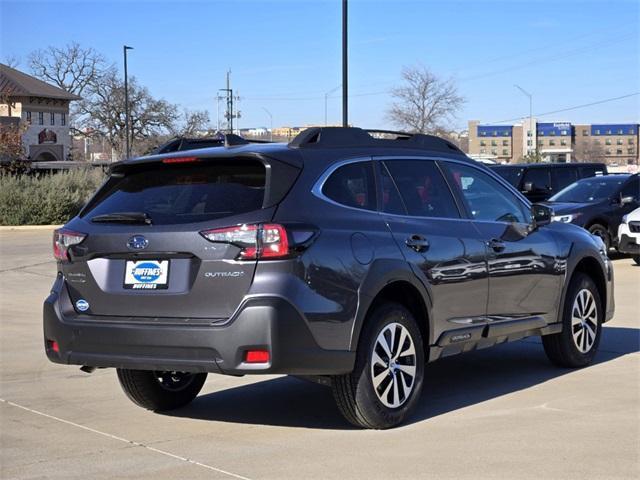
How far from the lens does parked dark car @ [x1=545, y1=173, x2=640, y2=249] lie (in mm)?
19016

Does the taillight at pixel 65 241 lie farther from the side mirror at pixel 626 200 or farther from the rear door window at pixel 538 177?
the rear door window at pixel 538 177

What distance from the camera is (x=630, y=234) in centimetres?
1719

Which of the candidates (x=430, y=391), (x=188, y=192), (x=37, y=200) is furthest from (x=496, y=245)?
(x=37, y=200)

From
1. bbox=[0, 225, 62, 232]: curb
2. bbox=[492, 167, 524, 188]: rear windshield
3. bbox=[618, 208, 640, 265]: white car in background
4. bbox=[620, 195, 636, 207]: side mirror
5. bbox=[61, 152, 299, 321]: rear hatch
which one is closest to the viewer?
bbox=[61, 152, 299, 321]: rear hatch

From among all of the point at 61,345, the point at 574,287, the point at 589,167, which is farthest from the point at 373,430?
the point at 589,167

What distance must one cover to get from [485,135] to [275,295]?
469 ft

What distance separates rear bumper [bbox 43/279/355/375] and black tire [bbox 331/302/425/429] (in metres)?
0.19

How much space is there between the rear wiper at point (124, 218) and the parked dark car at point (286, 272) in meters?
0.01

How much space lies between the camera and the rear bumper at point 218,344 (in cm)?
550

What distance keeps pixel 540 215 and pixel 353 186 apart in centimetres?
229

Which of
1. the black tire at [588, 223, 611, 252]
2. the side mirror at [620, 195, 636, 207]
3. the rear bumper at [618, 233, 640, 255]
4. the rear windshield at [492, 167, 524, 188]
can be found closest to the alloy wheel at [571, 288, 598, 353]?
the rear bumper at [618, 233, 640, 255]

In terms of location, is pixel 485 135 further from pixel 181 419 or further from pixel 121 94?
pixel 181 419

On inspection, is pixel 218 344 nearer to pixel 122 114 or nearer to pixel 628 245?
pixel 628 245

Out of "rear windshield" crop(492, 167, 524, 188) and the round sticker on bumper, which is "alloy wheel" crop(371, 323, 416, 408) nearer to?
the round sticker on bumper
